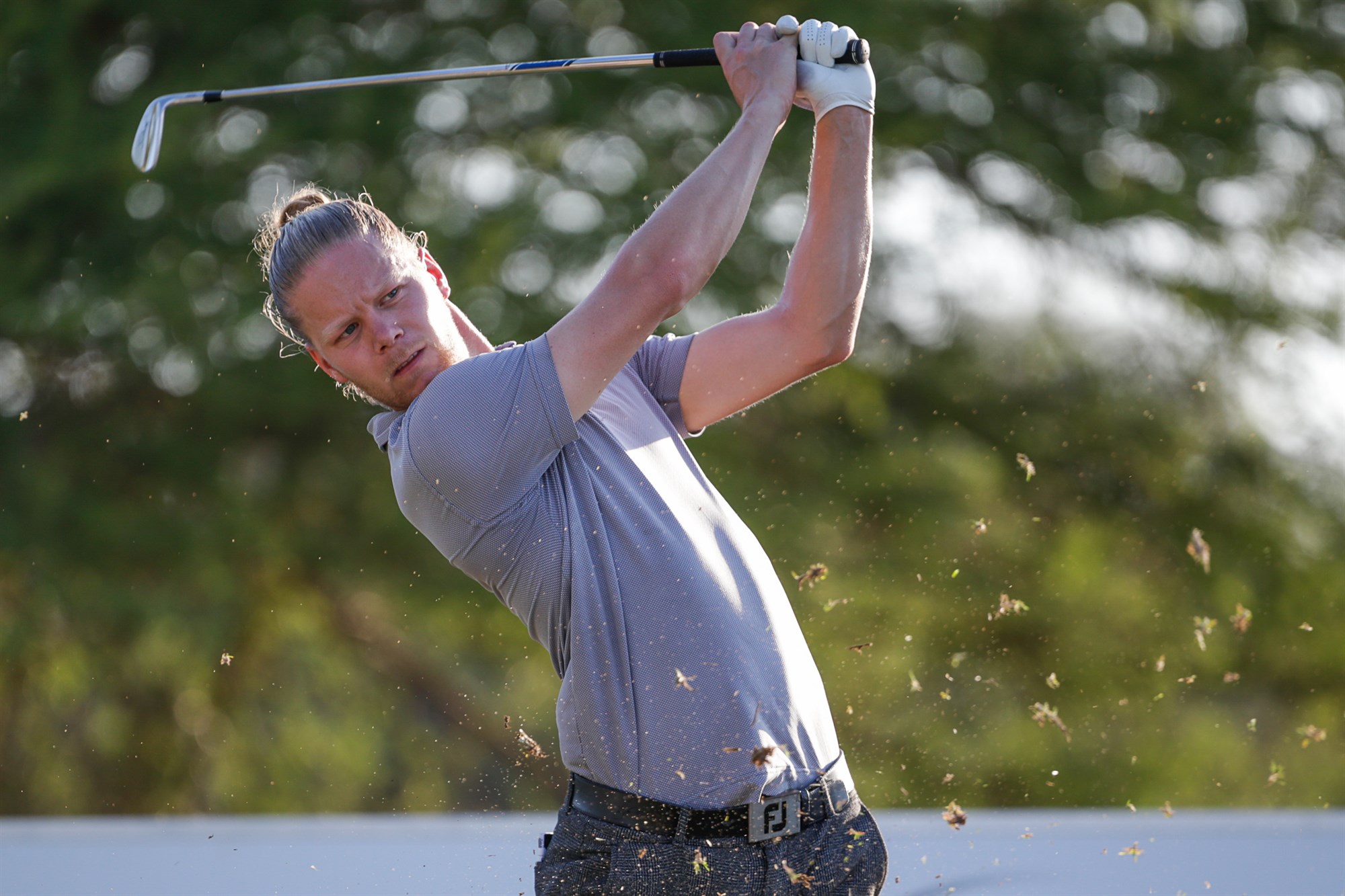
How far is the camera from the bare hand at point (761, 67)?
185 centimetres

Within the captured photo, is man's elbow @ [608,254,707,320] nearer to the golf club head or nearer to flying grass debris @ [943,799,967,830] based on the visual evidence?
flying grass debris @ [943,799,967,830]

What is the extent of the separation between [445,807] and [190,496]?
2.98 m

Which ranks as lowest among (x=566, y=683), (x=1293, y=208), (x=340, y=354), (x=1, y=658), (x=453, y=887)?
(x=1, y=658)

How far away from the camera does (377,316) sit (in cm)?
192

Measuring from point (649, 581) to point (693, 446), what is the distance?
5.44 metres

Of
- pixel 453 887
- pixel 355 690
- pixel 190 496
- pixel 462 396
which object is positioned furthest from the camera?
pixel 355 690

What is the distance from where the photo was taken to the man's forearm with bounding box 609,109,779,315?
1643 millimetres

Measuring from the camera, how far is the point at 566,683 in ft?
5.68

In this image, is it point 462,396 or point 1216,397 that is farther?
point 1216,397

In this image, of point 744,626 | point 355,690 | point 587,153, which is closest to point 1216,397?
point 587,153

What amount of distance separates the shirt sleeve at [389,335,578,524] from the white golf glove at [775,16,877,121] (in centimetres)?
56

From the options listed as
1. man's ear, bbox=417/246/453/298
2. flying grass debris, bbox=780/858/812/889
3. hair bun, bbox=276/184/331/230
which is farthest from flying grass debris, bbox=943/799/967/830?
hair bun, bbox=276/184/331/230

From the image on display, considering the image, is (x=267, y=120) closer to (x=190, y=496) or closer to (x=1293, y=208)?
(x=190, y=496)

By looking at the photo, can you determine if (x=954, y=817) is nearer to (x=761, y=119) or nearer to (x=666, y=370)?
(x=666, y=370)
